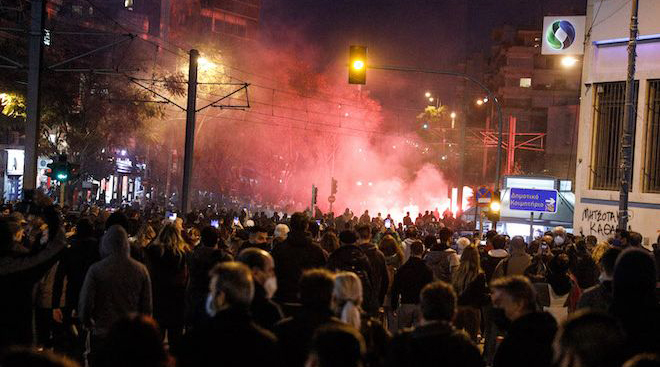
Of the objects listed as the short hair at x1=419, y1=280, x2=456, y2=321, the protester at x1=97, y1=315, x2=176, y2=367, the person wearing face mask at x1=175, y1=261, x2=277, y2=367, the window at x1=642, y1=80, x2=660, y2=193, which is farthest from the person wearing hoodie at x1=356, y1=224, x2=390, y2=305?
the window at x1=642, y1=80, x2=660, y2=193

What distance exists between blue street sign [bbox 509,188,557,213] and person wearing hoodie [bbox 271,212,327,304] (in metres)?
16.6

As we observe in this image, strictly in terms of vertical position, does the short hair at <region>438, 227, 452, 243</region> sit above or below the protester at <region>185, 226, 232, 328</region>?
above

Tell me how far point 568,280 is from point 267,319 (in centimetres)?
551

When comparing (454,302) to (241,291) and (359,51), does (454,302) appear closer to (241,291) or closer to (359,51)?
(241,291)

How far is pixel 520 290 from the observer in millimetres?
5477

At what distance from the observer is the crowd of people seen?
4.07 metres

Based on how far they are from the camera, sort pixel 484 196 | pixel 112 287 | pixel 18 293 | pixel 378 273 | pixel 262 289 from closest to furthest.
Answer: pixel 262 289 → pixel 18 293 → pixel 112 287 → pixel 378 273 → pixel 484 196

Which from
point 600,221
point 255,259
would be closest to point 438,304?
point 255,259

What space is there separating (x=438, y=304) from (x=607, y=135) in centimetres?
2404

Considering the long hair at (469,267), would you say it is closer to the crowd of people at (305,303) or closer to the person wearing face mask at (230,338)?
the crowd of people at (305,303)

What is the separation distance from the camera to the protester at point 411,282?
33.5 feet

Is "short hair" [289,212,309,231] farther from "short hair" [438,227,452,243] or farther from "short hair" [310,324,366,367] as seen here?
"short hair" [310,324,366,367]

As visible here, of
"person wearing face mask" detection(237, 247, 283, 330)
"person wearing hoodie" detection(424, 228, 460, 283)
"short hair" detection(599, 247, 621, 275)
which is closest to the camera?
"person wearing face mask" detection(237, 247, 283, 330)

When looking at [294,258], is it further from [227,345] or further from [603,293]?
[227,345]
